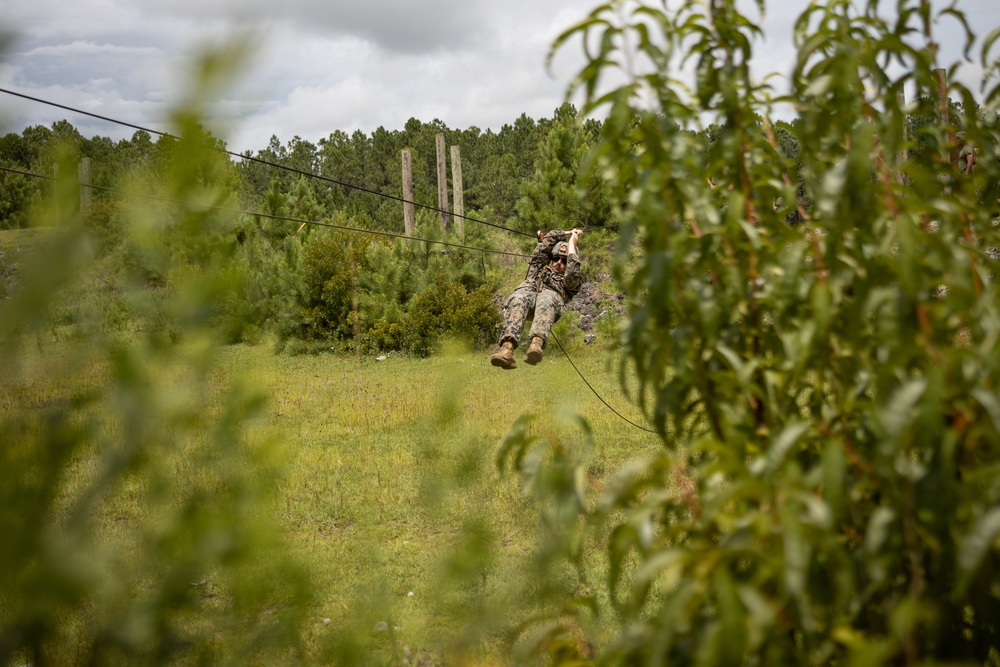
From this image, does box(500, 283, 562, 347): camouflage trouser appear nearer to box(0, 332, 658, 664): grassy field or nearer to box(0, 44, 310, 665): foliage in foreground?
box(0, 332, 658, 664): grassy field

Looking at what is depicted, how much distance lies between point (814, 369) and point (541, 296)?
268 inches

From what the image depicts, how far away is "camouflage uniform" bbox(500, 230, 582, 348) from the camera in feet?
25.1

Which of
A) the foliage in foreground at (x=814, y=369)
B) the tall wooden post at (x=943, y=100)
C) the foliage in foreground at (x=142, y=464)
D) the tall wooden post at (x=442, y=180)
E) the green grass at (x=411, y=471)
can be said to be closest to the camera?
the foliage in foreground at (x=142, y=464)

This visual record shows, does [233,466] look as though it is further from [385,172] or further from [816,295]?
[385,172]

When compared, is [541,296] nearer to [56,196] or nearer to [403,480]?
[403,480]

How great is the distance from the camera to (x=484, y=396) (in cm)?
931

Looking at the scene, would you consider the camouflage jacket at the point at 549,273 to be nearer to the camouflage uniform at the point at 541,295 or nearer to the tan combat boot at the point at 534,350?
the camouflage uniform at the point at 541,295

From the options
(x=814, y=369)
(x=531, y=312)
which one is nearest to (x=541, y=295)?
(x=531, y=312)

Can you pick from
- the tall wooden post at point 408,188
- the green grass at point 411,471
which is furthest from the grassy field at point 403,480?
the tall wooden post at point 408,188

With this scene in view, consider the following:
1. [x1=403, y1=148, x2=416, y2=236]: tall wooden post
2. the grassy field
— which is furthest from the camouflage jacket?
[x1=403, y1=148, x2=416, y2=236]: tall wooden post

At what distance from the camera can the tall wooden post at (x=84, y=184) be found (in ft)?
2.10

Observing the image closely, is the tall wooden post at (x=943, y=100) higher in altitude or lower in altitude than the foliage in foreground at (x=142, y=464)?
higher

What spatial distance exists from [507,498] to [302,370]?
7.22 metres

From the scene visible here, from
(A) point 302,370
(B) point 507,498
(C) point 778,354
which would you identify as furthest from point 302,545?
(A) point 302,370
